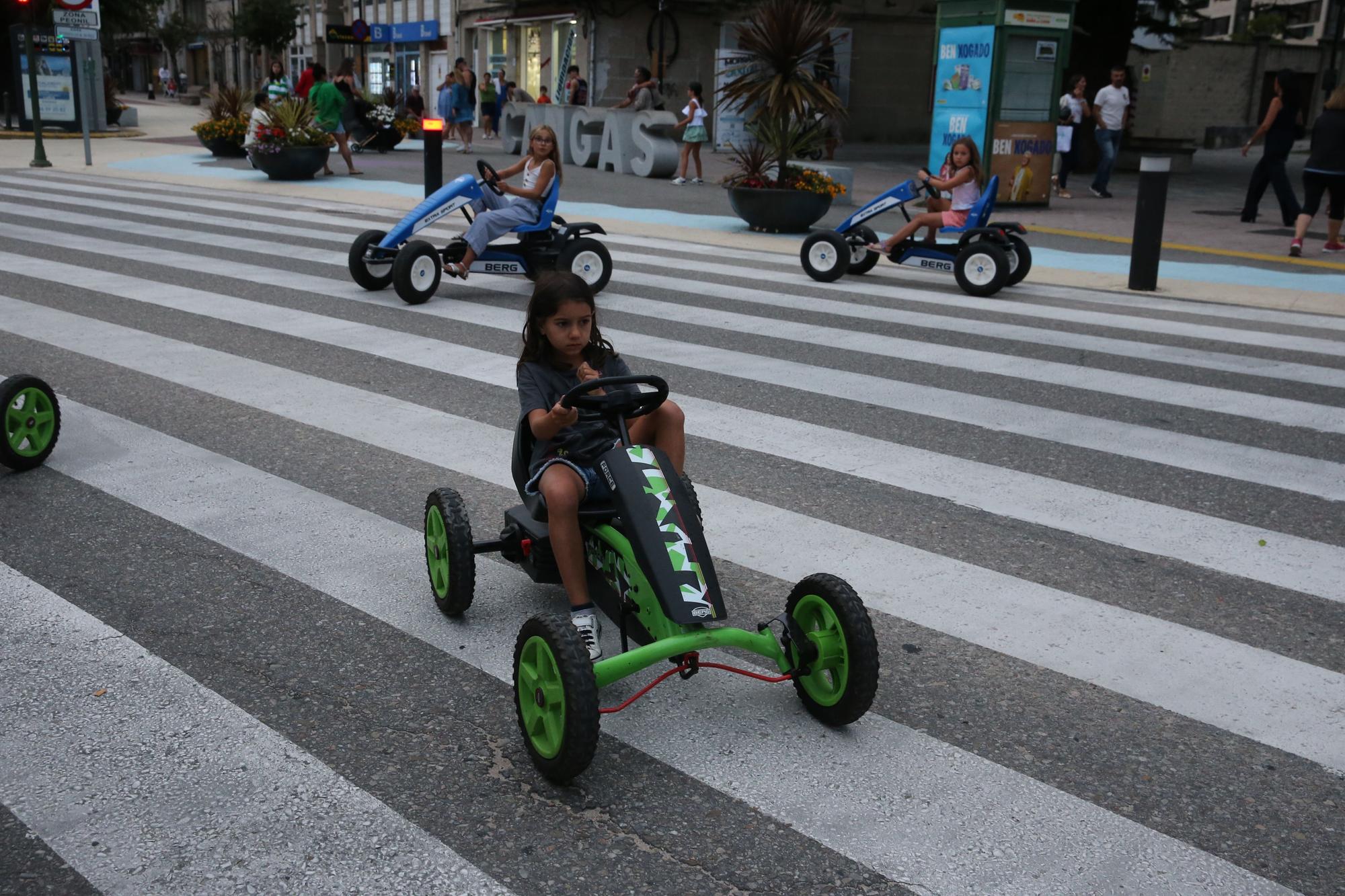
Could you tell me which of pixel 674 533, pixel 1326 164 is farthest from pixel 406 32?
pixel 674 533

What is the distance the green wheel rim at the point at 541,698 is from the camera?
301cm

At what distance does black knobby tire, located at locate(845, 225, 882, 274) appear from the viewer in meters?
11.5

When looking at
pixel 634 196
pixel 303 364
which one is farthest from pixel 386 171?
pixel 303 364

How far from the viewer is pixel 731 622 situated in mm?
4027

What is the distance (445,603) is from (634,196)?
15551mm

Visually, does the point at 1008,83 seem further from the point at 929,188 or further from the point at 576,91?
the point at 576,91

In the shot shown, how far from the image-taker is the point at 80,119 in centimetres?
3259

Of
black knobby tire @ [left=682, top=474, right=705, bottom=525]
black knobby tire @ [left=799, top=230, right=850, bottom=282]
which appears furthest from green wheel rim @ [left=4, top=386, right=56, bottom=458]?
black knobby tire @ [left=799, top=230, right=850, bottom=282]

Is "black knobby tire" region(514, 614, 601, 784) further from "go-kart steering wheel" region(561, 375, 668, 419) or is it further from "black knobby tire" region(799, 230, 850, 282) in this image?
"black knobby tire" region(799, 230, 850, 282)

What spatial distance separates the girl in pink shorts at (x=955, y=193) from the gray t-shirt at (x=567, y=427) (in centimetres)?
737

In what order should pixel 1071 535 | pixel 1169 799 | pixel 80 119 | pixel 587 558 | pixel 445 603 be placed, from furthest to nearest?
1. pixel 80 119
2. pixel 1071 535
3. pixel 445 603
4. pixel 587 558
5. pixel 1169 799

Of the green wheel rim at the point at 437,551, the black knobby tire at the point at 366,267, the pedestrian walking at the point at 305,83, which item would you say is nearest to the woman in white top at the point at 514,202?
the black knobby tire at the point at 366,267

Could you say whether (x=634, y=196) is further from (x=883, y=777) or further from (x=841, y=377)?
(x=883, y=777)

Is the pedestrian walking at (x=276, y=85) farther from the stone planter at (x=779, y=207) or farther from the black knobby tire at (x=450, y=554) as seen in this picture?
the black knobby tire at (x=450, y=554)
